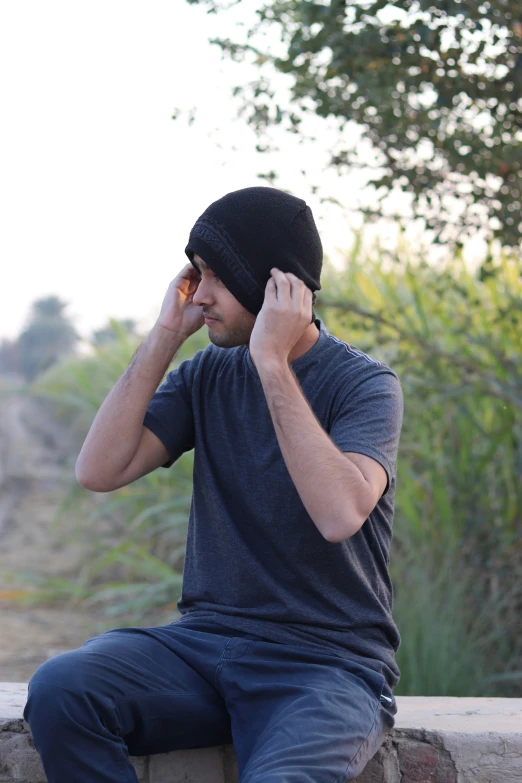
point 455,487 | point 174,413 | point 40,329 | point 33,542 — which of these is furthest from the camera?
point 40,329

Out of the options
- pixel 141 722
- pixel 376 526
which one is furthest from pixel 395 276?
pixel 141 722

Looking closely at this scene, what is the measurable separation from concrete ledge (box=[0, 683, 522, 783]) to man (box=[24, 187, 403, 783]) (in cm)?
13

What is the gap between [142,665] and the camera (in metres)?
2.17

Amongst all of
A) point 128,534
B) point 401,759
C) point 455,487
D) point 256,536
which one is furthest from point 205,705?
point 128,534

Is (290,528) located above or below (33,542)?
above

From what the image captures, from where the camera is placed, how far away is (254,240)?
7.57ft

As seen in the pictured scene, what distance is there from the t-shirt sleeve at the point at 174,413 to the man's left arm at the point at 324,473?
45 centimetres

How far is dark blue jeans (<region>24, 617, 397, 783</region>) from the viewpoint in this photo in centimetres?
195

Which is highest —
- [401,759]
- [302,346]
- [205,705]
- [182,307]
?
[182,307]

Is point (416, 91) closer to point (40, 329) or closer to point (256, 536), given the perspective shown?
point (256, 536)

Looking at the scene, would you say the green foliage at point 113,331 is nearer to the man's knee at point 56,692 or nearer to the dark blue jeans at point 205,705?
the dark blue jeans at point 205,705

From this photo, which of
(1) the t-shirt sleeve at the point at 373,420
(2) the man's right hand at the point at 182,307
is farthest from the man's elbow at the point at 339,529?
(2) the man's right hand at the point at 182,307

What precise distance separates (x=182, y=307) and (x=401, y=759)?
4.15 feet

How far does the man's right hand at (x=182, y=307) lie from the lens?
254cm
